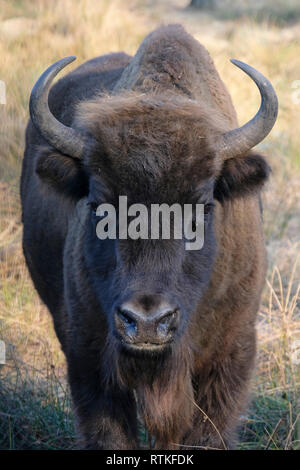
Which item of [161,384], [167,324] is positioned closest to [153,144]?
[167,324]

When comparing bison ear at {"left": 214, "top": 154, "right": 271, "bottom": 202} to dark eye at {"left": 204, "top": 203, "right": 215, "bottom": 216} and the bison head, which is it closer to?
the bison head

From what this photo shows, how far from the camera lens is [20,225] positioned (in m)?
8.99

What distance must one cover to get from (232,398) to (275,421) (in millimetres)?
712

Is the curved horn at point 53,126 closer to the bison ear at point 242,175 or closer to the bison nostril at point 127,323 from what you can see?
the bison ear at point 242,175

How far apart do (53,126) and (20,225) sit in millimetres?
4767

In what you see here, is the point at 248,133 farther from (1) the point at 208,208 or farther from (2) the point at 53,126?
(2) the point at 53,126

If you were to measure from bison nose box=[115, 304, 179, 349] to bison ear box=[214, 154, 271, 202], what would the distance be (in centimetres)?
100

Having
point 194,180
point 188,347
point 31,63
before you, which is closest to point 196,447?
point 188,347

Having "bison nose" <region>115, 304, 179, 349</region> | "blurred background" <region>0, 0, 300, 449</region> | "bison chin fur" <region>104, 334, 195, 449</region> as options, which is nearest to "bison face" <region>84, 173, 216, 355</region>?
"bison nose" <region>115, 304, 179, 349</region>

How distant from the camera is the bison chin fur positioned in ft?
14.3

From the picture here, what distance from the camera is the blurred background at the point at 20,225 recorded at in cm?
538

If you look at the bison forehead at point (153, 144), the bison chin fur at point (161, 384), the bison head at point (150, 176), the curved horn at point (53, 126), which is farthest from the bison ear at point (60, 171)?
the bison chin fur at point (161, 384)
